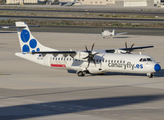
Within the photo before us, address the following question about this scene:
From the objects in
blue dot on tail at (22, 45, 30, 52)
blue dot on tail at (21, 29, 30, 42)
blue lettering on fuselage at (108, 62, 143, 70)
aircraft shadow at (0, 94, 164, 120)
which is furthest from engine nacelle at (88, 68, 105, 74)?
aircraft shadow at (0, 94, 164, 120)

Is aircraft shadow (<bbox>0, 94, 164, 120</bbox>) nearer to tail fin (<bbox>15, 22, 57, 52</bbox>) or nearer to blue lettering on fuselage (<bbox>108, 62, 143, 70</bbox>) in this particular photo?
blue lettering on fuselage (<bbox>108, 62, 143, 70</bbox>)

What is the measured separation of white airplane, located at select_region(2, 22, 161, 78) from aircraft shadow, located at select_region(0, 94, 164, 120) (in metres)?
7.93

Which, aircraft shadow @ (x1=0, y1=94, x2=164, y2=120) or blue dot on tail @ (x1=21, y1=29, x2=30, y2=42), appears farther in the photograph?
blue dot on tail @ (x1=21, y1=29, x2=30, y2=42)

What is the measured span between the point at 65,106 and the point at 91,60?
46.2 ft

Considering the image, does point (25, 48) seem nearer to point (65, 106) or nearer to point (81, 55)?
point (81, 55)

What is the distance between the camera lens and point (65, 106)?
20875 mm

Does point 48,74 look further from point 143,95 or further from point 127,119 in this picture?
point 127,119

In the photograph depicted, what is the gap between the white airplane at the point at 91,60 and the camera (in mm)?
32594

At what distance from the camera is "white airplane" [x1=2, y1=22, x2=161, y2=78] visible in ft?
107

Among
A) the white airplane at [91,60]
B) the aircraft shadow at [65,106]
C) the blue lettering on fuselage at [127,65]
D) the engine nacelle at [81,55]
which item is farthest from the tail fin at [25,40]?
the aircraft shadow at [65,106]

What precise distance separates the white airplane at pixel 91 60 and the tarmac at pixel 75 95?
1.05 m

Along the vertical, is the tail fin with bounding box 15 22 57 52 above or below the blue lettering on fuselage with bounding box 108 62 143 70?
above

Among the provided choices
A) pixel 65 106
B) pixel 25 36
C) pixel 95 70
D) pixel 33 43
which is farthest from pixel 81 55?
pixel 65 106

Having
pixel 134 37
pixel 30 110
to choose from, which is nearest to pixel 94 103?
pixel 30 110
